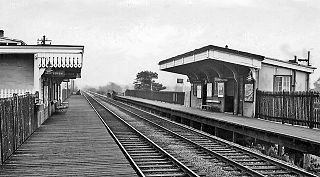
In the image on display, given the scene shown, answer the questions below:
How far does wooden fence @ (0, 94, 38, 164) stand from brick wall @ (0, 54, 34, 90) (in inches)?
214

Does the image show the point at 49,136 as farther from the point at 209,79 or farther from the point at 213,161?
the point at 209,79

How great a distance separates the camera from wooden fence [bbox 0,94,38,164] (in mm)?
8278

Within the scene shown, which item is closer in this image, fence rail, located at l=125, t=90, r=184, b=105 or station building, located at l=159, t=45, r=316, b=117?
station building, located at l=159, t=45, r=316, b=117

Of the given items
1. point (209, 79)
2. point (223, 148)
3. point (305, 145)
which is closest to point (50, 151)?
point (223, 148)

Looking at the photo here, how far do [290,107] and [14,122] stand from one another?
33.1ft

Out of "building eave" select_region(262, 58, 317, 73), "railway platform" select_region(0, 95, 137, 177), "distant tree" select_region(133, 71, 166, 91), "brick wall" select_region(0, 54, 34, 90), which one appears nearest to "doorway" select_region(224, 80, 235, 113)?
"building eave" select_region(262, 58, 317, 73)

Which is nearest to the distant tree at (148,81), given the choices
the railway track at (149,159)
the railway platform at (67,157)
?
the railway track at (149,159)

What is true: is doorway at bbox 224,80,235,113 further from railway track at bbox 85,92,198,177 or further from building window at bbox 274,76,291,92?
railway track at bbox 85,92,198,177

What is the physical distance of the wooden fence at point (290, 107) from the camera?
13758 millimetres

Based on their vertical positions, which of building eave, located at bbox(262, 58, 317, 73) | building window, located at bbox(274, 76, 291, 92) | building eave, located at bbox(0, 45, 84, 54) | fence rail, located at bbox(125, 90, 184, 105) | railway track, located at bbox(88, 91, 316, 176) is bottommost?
railway track, located at bbox(88, 91, 316, 176)

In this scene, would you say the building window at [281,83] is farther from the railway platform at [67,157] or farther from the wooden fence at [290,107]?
the railway platform at [67,157]

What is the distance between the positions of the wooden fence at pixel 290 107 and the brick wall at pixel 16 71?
10.5m

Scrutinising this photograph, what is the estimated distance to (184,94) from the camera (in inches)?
1266

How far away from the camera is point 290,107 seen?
50.0 feet
